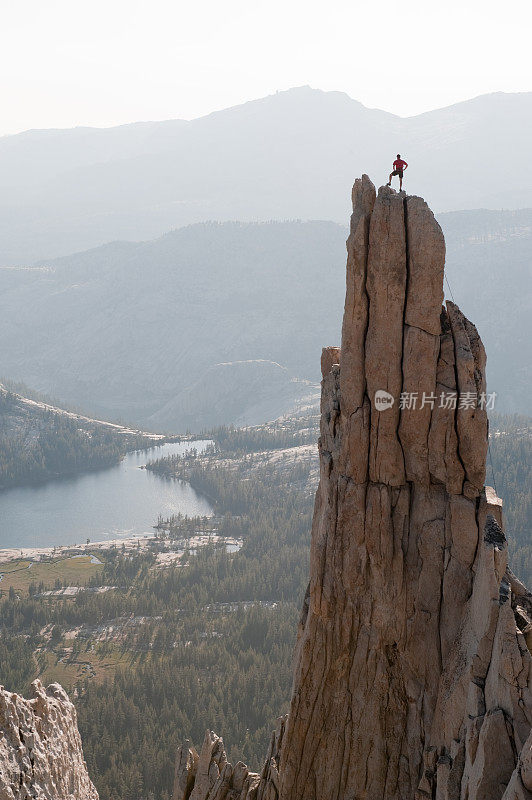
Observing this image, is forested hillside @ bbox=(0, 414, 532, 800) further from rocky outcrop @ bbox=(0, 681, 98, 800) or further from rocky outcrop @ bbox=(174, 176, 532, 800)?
rocky outcrop @ bbox=(174, 176, 532, 800)

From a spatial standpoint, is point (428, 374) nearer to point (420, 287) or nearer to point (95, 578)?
point (420, 287)

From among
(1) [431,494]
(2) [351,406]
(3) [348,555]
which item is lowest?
(3) [348,555]

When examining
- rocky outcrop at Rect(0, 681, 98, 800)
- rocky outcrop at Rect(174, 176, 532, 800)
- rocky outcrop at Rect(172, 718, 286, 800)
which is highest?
rocky outcrop at Rect(174, 176, 532, 800)

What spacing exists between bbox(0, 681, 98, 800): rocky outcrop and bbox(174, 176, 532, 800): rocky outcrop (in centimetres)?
786

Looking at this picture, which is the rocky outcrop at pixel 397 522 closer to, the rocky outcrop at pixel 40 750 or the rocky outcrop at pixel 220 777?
the rocky outcrop at pixel 220 777

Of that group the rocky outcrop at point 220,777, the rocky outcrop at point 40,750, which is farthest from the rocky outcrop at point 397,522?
the rocky outcrop at point 40,750

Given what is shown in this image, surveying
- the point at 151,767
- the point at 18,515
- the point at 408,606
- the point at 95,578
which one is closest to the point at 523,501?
the point at 95,578

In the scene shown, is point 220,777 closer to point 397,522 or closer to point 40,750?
point 40,750

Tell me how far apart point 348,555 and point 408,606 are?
2.01 m

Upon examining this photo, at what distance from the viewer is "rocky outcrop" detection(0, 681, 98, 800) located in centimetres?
2086

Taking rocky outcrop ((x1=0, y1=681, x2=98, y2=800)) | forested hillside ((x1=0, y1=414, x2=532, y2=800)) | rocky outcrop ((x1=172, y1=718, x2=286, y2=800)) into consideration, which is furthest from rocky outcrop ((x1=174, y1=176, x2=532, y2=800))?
forested hillside ((x1=0, y1=414, x2=532, y2=800))

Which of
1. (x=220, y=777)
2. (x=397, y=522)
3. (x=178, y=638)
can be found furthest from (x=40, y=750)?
(x=178, y=638)

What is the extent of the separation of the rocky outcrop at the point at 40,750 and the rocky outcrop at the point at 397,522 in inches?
309

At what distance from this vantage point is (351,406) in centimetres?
2100
